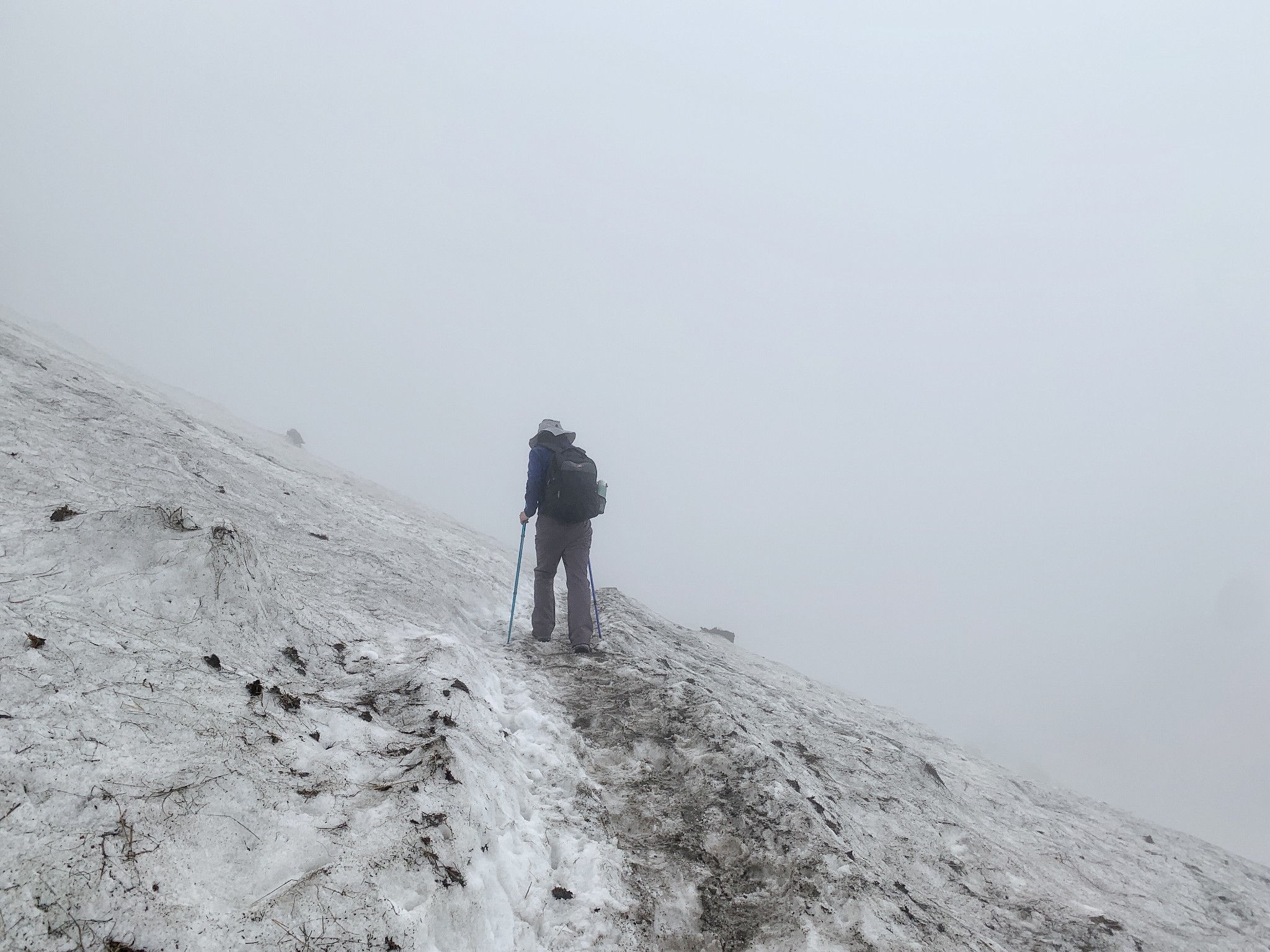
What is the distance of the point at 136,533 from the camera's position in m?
6.70

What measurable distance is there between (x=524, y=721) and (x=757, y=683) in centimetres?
640

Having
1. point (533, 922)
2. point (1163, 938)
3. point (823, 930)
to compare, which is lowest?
point (533, 922)

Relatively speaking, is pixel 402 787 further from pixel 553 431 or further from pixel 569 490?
pixel 553 431

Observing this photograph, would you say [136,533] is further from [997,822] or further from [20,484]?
[997,822]

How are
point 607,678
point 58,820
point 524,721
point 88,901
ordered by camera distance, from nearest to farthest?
point 88,901 < point 58,820 < point 524,721 < point 607,678

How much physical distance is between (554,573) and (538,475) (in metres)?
1.64

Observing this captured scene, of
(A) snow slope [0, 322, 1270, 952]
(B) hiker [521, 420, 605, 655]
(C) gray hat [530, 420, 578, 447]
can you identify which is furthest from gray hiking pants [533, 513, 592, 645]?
(C) gray hat [530, 420, 578, 447]

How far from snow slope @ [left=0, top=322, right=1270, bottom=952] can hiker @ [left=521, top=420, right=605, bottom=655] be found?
670mm

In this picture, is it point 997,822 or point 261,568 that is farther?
point 997,822

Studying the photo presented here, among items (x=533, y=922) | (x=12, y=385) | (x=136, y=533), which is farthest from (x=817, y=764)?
(x=12, y=385)

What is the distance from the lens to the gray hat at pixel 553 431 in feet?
35.8

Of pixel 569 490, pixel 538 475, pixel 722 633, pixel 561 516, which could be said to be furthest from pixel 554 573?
pixel 722 633

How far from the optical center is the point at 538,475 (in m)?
Answer: 10.7

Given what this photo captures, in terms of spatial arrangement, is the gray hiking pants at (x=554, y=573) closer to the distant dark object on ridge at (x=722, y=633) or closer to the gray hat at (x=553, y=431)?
the gray hat at (x=553, y=431)
